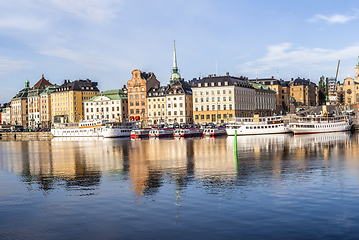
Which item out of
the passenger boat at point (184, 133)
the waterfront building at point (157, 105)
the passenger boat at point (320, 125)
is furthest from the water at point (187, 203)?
the waterfront building at point (157, 105)

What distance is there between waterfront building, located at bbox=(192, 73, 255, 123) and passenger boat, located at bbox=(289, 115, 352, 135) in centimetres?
4628

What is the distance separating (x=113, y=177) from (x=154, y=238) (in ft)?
62.6

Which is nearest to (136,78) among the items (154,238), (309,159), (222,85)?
(222,85)

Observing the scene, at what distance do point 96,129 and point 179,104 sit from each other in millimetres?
51680

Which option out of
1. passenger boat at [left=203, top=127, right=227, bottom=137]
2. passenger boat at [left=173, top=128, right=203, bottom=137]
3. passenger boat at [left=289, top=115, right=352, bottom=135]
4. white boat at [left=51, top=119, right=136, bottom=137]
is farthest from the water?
white boat at [left=51, top=119, right=136, bottom=137]

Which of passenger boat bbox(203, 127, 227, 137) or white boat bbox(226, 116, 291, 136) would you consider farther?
passenger boat bbox(203, 127, 227, 137)

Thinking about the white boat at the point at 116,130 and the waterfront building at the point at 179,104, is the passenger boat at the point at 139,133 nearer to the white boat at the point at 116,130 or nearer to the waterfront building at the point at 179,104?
the white boat at the point at 116,130

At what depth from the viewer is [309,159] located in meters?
47.3

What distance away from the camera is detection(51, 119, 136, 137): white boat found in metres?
138

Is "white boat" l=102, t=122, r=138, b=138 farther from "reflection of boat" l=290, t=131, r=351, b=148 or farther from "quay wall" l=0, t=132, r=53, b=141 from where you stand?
"reflection of boat" l=290, t=131, r=351, b=148

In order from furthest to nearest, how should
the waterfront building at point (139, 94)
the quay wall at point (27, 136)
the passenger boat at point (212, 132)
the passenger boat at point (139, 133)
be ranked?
the waterfront building at point (139, 94)
the quay wall at point (27, 136)
the passenger boat at point (139, 133)
the passenger boat at point (212, 132)

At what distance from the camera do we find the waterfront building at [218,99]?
172 meters

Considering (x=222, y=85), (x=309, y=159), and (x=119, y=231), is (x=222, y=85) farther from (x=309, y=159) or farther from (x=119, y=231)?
(x=119, y=231)

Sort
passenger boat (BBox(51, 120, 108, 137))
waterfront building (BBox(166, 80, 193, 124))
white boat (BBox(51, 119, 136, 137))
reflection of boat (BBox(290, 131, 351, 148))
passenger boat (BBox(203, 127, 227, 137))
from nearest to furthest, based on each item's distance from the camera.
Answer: reflection of boat (BBox(290, 131, 351, 148)) → passenger boat (BBox(203, 127, 227, 137)) → white boat (BBox(51, 119, 136, 137)) → passenger boat (BBox(51, 120, 108, 137)) → waterfront building (BBox(166, 80, 193, 124))
